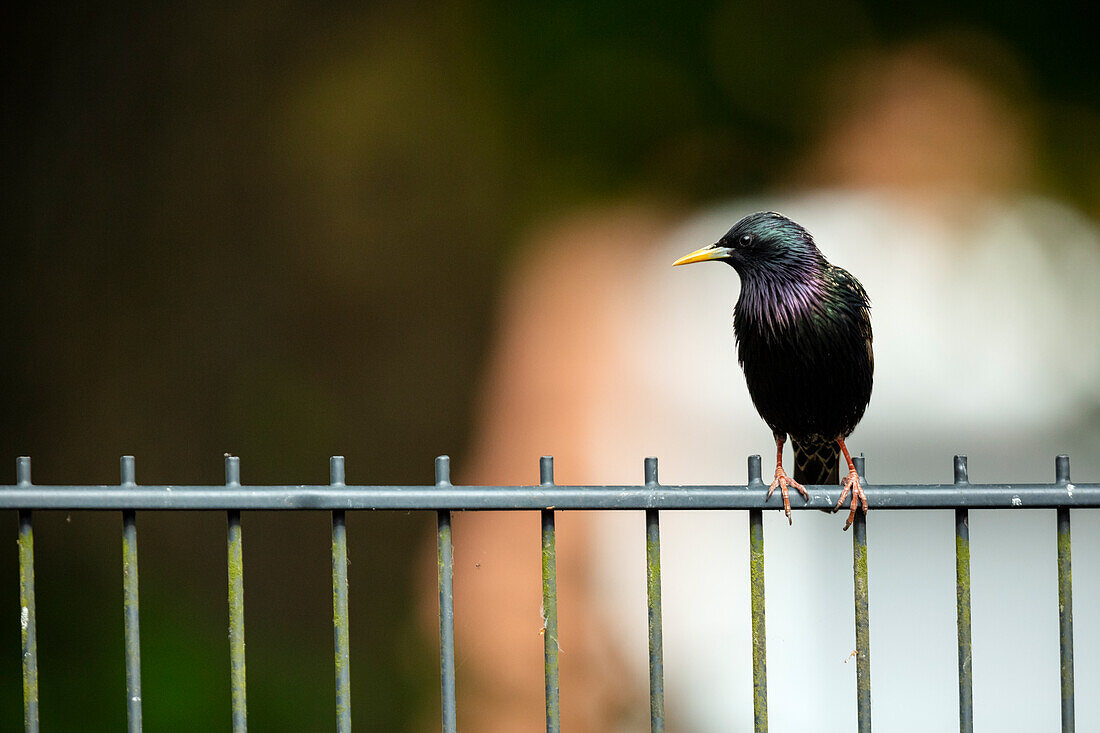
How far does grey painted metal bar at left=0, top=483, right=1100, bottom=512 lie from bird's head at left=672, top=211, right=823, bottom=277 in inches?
21.6

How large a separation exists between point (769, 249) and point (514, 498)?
760mm

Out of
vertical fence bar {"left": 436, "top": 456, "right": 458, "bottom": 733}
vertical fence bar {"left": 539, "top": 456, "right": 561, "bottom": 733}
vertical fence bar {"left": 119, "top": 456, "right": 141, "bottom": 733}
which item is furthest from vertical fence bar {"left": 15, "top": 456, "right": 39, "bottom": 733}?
vertical fence bar {"left": 539, "top": 456, "right": 561, "bottom": 733}

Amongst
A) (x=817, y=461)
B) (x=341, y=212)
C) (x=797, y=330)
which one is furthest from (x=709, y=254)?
(x=341, y=212)

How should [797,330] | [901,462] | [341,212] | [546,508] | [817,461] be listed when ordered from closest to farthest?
[546,508] → [797,330] → [817,461] → [901,462] → [341,212]

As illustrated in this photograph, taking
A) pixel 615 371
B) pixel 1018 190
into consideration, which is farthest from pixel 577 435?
pixel 1018 190

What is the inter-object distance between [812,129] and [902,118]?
264 mm

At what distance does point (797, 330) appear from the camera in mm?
1921

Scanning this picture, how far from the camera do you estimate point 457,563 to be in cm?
312

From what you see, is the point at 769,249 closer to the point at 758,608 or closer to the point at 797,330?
the point at 797,330

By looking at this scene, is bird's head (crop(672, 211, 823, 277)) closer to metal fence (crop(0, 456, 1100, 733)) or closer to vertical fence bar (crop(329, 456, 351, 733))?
metal fence (crop(0, 456, 1100, 733))

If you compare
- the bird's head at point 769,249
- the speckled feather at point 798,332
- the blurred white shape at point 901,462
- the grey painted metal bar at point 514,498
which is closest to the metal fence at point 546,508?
the grey painted metal bar at point 514,498

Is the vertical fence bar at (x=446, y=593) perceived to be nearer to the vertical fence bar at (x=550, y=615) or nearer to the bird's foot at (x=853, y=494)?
the vertical fence bar at (x=550, y=615)

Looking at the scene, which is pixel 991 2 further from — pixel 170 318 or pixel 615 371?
pixel 170 318

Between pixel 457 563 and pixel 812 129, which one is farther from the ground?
pixel 812 129
